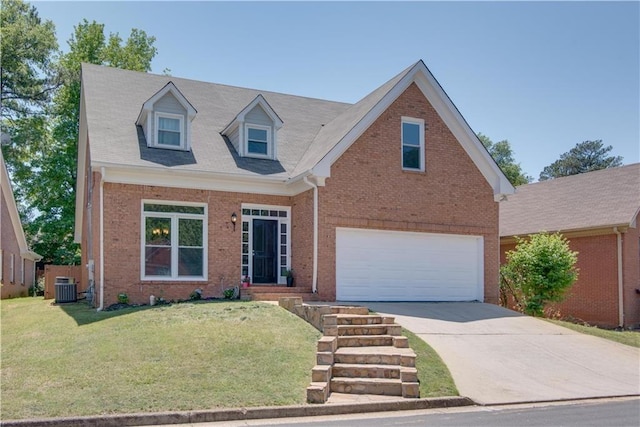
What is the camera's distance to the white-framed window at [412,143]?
18.3m

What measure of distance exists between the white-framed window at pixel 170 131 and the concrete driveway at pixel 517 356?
732cm

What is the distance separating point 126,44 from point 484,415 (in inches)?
1408

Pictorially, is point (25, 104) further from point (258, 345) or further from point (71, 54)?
point (258, 345)

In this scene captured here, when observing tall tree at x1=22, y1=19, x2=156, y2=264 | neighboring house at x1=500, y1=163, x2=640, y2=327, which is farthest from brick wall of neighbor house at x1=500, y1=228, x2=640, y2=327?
tall tree at x1=22, y1=19, x2=156, y2=264

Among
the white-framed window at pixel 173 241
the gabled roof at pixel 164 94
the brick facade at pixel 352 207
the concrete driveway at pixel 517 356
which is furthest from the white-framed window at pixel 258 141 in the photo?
the concrete driveway at pixel 517 356

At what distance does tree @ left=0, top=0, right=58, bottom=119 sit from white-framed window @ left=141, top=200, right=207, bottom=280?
82.4ft

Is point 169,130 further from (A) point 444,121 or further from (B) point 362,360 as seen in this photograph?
(B) point 362,360

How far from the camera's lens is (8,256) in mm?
27250

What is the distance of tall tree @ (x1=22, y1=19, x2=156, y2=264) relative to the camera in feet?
112

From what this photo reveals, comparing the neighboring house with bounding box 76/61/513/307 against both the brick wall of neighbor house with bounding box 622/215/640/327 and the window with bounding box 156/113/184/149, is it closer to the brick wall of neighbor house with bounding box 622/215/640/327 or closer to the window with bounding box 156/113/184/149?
the window with bounding box 156/113/184/149

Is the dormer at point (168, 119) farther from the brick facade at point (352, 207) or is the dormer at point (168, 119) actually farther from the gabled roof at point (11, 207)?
the gabled roof at point (11, 207)

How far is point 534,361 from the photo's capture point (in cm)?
1212

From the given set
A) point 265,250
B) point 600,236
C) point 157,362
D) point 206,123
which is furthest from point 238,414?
point 600,236

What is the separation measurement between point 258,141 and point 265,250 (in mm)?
3504
